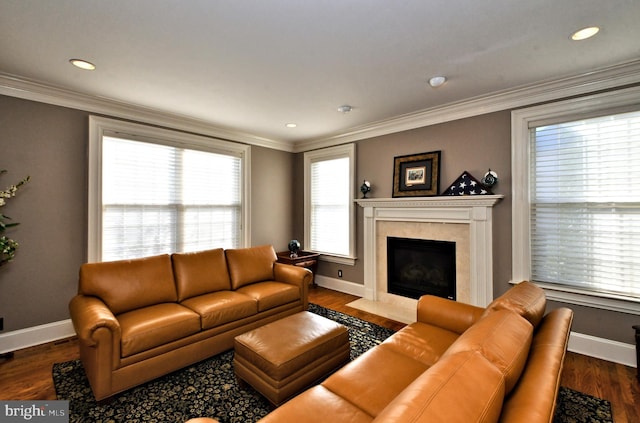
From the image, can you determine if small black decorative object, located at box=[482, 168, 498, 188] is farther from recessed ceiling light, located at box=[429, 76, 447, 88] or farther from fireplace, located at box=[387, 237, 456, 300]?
recessed ceiling light, located at box=[429, 76, 447, 88]

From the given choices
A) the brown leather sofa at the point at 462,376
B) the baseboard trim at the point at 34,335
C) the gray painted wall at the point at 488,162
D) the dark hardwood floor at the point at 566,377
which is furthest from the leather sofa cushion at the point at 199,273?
the gray painted wall at the point at 488,162

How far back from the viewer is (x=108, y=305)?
2.50m

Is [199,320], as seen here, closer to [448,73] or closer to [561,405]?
[561,405]

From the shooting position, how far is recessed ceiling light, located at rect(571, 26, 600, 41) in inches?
77.4

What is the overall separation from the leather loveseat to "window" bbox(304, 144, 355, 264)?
264 cm

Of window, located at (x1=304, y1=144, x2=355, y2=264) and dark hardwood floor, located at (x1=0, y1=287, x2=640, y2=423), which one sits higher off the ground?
window, located at (x1=304, y1=144, x2=355, y2=264)

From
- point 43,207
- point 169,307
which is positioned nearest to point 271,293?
point 169,307

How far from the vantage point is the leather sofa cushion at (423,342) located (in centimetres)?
180

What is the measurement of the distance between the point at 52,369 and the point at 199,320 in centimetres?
128

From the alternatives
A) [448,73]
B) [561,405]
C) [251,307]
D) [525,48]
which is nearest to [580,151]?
[525,48]

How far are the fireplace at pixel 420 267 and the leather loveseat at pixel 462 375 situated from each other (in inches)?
60.6

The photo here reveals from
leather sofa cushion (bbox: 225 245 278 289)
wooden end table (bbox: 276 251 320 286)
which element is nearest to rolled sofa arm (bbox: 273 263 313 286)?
leather sofa cushion (bbox: 225 245 278 289)

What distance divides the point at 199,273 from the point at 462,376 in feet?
9.33

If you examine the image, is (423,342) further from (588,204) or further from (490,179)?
(588,204)
